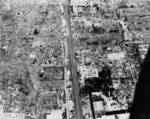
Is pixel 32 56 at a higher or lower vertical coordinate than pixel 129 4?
lower

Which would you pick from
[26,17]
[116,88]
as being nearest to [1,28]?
[26,17]

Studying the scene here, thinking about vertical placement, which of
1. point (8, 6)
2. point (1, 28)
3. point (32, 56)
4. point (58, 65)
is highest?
point (8, 6)

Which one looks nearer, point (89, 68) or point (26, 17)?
point (89, 68)

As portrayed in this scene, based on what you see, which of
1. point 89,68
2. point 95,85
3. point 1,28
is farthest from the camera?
point 1,28

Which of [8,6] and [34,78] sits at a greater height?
[8,6]

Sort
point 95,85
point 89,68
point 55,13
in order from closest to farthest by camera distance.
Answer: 1. point 95,85
2. point 89,68
3. point 55,13

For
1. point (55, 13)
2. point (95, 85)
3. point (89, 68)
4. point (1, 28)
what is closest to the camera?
point (95, 85)

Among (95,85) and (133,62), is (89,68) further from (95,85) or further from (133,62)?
(133,62)

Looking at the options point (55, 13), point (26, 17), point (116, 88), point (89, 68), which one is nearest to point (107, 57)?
point (89, 68)

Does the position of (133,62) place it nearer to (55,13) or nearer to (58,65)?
(58,65)
